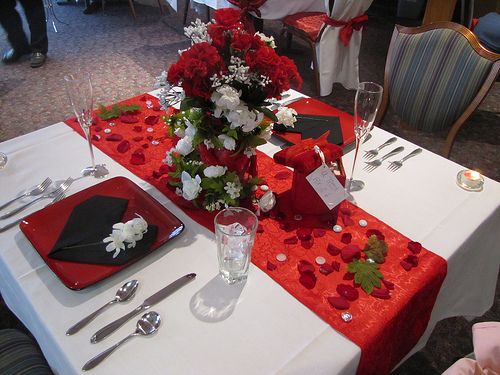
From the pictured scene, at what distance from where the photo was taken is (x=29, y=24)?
330 cm

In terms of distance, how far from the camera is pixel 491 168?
2387 millimetres

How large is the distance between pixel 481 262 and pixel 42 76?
3.33 metres

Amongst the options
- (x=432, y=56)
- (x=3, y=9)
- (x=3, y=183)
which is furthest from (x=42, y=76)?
(x=432, y=56)

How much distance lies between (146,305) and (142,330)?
5 centimetres

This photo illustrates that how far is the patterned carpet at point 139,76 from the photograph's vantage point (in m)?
1.52

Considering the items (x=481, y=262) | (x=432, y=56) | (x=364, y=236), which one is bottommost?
(x=481, y=262)

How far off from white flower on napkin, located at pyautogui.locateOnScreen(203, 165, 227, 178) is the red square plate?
124mm

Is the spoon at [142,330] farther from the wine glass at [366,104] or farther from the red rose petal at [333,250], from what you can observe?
the wine glass at [366,104]

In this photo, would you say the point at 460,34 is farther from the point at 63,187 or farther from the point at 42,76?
the point at 42,76

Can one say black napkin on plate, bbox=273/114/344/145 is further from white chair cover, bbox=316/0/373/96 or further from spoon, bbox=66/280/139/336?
white chair cover, bbox=316/0/373/96

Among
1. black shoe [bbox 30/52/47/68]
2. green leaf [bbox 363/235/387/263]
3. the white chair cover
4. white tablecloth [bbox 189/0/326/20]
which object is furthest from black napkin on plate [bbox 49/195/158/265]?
black shoe [bbox 30/52/47/68]

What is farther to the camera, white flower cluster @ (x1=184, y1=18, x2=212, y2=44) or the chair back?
the chair back

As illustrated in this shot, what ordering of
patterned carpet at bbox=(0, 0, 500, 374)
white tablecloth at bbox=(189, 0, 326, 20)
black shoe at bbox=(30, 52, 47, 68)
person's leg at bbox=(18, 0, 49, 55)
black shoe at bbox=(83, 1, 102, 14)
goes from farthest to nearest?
black shoe at bbox=(83, 1, 102, 14) < black shoe at bbox=(30, 52, 47, 68) < person's leg at bbox=(18, 0, 49, 55) < white tablecloth at bbox=(189, 0, 326, 20) < patterned carpet at bbox=(0, 0, 500, 374)

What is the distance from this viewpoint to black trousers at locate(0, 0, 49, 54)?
3256mm
